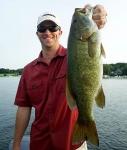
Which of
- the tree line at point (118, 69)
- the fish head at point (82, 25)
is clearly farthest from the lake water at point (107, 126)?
the tree line at point (118, 69)

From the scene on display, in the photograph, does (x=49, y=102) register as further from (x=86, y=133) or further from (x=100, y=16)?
(x=100, y=16)

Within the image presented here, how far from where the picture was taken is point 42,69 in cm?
419

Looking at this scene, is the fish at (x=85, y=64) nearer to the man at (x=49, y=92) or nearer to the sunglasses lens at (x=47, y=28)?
the man at (x=49, y=92)

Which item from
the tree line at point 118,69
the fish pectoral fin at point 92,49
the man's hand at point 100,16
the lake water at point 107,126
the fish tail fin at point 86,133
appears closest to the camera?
the fish pectoral fin at point 92,49

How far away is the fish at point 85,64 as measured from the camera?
2.98 metres

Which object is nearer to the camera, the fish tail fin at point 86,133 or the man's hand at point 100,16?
the fish tail fin at point 86,133

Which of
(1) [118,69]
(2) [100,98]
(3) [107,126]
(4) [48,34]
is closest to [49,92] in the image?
(4) [48,34]

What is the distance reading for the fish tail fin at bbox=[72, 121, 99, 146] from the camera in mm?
3295

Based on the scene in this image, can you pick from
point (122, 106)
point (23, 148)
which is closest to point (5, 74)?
point (122, 106)

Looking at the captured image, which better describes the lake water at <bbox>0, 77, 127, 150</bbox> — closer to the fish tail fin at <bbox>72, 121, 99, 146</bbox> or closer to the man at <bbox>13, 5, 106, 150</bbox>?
the man at <bbox>13, 5, 106, 150</bbox>

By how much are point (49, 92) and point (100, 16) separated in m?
1.20

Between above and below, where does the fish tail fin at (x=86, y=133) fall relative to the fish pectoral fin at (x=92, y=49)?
below

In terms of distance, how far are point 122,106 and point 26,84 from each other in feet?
112

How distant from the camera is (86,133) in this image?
335 centimetres
